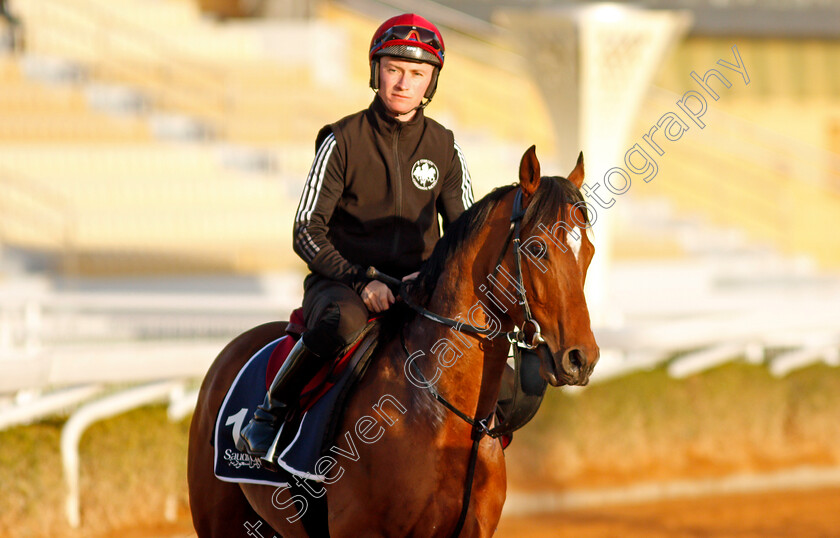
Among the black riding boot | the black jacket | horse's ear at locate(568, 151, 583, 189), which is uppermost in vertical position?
horse's ear at locate(568, 151, 583, 189)

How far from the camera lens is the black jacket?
11.9 feet

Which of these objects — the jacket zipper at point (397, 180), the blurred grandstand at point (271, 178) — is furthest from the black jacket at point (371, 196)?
the blurred grandstand at point (271, 178)

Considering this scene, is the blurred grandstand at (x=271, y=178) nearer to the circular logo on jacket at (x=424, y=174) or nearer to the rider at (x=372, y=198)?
the rider at (x=372, y=198)

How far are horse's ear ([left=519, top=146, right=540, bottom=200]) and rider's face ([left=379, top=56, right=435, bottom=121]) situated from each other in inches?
24.3

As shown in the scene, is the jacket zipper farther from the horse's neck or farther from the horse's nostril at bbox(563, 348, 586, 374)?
the horse's nostril at bbox(563, 348, 586, 374)

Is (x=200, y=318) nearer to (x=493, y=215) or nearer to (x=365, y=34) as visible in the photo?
(x=493, y=215)

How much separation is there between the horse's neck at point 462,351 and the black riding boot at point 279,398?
0.39 meters

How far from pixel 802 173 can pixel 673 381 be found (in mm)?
11133

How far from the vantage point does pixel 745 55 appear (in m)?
20.4

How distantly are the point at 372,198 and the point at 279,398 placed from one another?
726 mm

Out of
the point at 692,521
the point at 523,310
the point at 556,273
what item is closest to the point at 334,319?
the point at 523,310

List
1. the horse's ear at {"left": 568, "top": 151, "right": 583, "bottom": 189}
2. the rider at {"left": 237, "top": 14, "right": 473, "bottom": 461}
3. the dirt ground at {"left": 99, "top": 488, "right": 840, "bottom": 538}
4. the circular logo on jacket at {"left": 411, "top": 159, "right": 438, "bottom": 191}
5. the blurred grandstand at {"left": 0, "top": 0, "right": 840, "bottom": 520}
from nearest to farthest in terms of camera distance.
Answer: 1. the horse's ear at {"left": 568, "top": 151, "right": 583, "bottom": 189}
2. the rider at {"left": 237, "top": 14, "right": 473, "bottom": 461}
3. the circular logo on jacket at {"left": 411, "top": 159, "right": 438, "bottom": 191}
4. the dirt ground at {"left": 99, "top": 488, "right": 840, "bottom": 538}
5. the blurred grandstand at {"left": 0, "top": 0, "right": 840, "bottom": 520}

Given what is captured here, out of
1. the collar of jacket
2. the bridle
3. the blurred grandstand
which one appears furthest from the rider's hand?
the blurred grandstand

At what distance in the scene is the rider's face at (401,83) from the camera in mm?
3619
